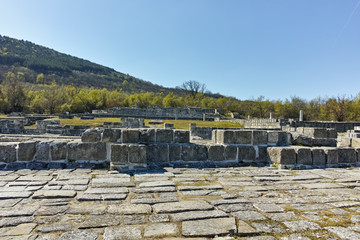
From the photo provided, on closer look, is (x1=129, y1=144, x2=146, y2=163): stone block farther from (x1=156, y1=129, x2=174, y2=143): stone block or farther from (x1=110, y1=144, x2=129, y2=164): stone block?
(x1=156, y1=129, x2=174, y2=143): stone block

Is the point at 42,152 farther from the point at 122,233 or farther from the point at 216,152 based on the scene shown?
the point at 216,152

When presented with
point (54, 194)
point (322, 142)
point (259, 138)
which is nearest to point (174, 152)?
point (259, 138)

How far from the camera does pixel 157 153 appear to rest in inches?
219

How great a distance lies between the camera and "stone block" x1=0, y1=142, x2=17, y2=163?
16.8ft

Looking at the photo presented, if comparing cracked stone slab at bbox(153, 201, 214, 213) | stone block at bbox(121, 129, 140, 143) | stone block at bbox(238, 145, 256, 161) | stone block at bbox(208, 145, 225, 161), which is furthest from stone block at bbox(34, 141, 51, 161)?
stone block at bbox(238, 145, 256, 161)

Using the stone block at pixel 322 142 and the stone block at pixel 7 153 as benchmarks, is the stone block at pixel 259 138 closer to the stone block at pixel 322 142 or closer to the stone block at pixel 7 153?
the stone block at pixel 322 142

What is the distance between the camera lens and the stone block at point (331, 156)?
5.94 metres

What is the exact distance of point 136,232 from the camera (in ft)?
7.77

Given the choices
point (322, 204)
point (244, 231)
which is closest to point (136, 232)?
point (244, 231)

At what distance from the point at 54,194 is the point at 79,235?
1.44m

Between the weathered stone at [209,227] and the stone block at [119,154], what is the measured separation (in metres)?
2.78

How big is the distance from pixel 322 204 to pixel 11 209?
420cm

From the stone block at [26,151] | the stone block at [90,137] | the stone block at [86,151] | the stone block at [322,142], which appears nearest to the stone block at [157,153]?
the stone block at [86,151]

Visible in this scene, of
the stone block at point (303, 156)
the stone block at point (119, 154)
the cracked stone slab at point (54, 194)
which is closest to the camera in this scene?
the cracked stone slab at point (54, 194)
